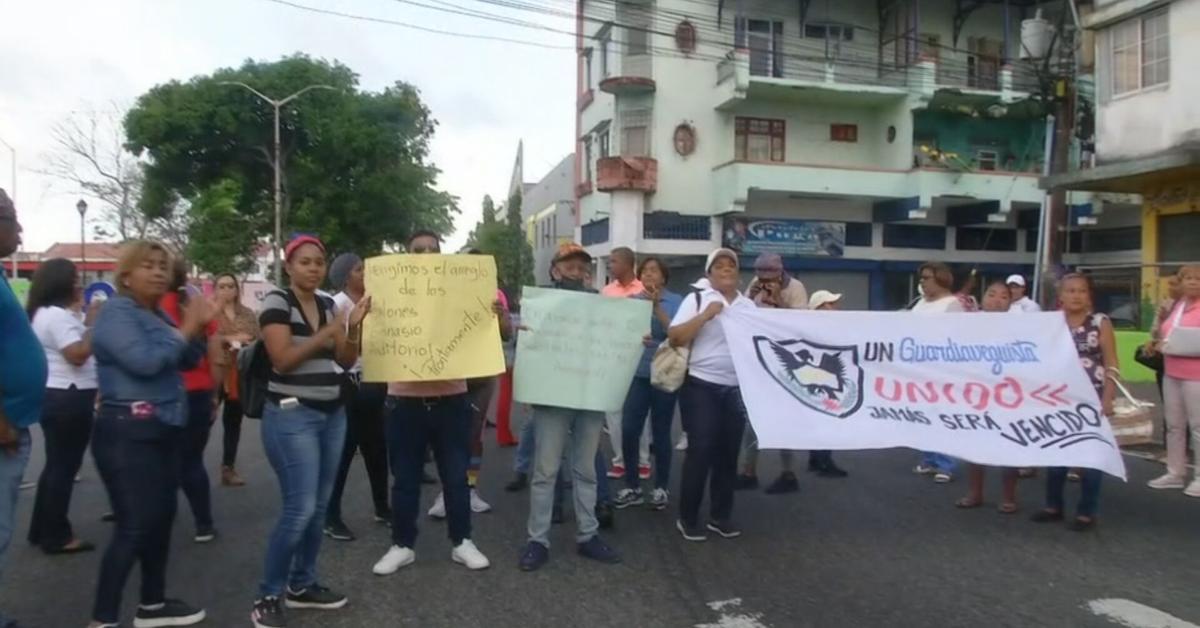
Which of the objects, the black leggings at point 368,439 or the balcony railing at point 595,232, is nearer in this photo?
the black leggings at point 368,439

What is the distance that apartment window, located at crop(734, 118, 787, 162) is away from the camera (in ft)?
96.8

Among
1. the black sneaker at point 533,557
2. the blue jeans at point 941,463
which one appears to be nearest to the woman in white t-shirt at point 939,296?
the blue jeans at point 941,463

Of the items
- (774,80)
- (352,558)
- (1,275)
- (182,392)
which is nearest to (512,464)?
(352,558)

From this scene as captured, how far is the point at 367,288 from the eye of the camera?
4.84 meters

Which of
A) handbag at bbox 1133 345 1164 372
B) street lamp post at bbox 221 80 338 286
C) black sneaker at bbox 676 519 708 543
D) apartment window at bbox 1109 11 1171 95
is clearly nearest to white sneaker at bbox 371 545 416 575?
black sneaker at bbox 676 519 708 543

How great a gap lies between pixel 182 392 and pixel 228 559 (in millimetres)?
1716

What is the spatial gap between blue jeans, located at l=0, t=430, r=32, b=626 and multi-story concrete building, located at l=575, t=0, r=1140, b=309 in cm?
2435

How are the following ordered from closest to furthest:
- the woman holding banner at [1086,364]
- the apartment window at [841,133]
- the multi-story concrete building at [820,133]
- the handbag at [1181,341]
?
1. the woman holding banner at [1086,364]
2. the handbag at [1181,341]
3. the multi-story concrete building at [820,133]
4. the apartment window at [841,133]

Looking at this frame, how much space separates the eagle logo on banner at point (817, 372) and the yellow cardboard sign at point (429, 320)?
191 cm

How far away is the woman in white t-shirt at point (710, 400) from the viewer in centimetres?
589

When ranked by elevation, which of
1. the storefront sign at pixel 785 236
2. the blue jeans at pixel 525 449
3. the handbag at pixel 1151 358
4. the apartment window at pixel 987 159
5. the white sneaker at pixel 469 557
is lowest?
the white sneaker at pixel 469 557

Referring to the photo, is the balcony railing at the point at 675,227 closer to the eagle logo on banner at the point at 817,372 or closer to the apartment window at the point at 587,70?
the apartment window at the point at 587,70

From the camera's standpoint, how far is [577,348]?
5.57 m

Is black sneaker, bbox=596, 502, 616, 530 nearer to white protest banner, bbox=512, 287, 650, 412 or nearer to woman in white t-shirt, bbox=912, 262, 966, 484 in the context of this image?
white protest banner, bbox=512, 287, 650, 412
